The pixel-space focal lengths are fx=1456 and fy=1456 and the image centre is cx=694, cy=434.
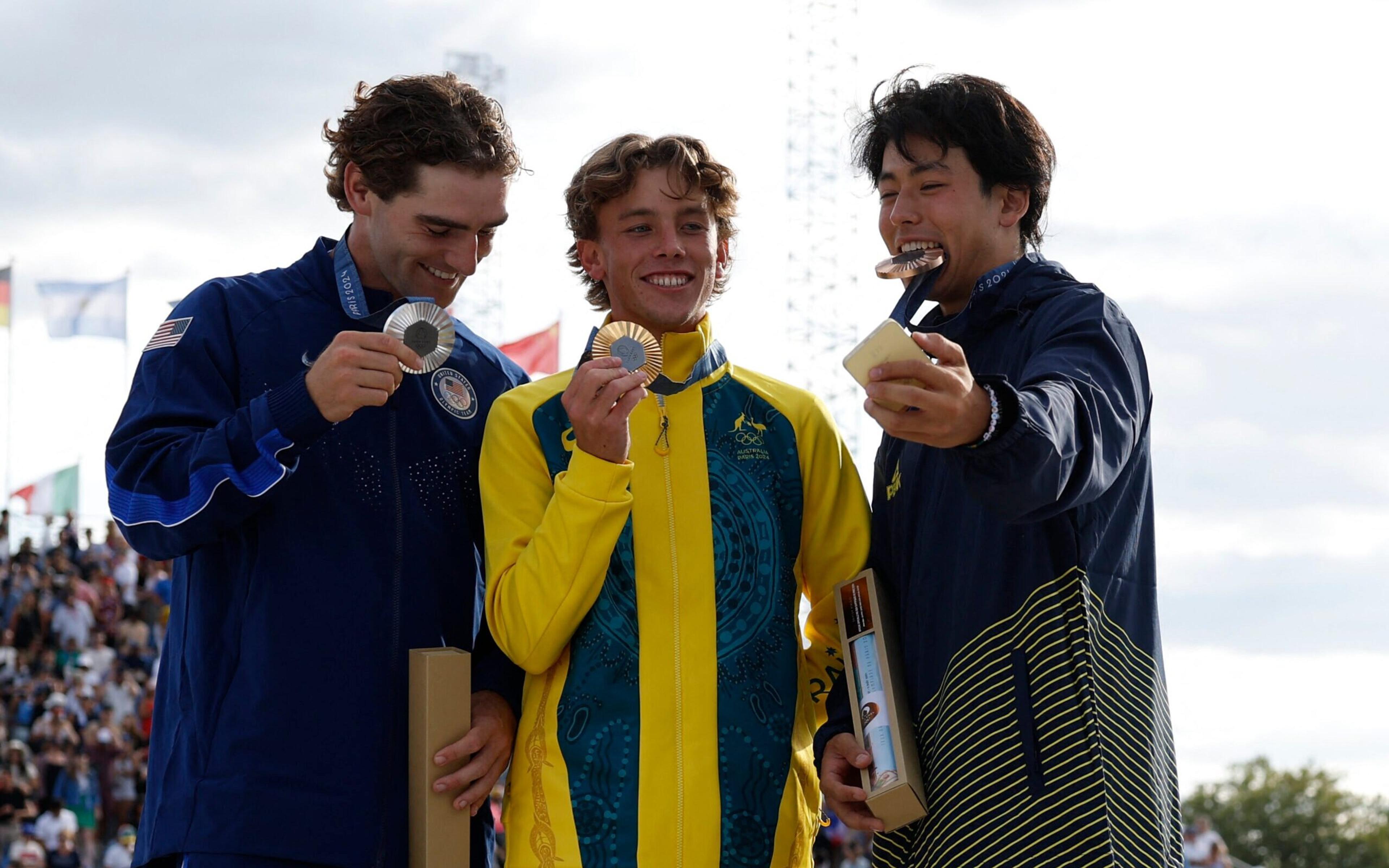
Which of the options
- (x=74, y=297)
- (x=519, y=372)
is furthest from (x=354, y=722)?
(x=74, y=297)

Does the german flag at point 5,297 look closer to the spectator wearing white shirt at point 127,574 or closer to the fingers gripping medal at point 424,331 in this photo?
the spectator wearing white shirt at point 127,574

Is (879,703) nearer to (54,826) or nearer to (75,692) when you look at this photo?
(54,826)

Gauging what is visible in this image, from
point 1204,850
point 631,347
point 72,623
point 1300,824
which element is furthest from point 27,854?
point 1300,824

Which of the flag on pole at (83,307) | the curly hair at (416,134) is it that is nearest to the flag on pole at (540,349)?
the flag on pole at (83,307)

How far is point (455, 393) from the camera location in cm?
371

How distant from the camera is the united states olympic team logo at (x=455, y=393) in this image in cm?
367

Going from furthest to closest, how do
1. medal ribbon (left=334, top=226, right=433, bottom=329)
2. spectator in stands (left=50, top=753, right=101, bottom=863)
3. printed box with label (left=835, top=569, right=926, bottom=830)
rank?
spectator in stands (left=50, top=753, right=101, bottom=863) < medal ribbon (left=334, top=226, right=433, bottom=329) < printed box with label (left=835, top=569, right=926, bottom=830)

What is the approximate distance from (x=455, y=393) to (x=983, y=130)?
57.2 inches

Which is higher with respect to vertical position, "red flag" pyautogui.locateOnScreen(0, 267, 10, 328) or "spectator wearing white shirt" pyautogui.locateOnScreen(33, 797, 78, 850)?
"red flag" pyautogui.locateOnScreen(0, 267, 10, 328)

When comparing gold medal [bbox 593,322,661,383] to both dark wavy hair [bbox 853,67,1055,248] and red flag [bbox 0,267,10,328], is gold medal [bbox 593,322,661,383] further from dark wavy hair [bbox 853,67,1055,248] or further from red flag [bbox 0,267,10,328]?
red flag [bbox 0,267,10,328]

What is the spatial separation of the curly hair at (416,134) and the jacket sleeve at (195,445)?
58 centimetres

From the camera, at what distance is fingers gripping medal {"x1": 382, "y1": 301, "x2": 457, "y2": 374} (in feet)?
10.4

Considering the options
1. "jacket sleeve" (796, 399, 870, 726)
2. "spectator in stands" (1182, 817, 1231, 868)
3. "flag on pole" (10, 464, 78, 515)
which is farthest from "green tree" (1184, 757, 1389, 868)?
"jacket sleeve" (796, 399, 870, 726)

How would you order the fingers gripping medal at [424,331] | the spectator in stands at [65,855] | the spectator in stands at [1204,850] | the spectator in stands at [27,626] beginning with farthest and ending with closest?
the spectator in stands at [1204,850], the spectator in stands at [27,626], the spectator in stands at [65,855], the fingers gripping medal at [424,331]
